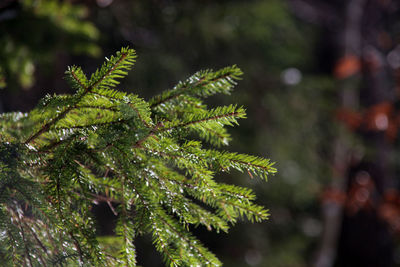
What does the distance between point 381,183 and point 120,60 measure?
3988 millimetres

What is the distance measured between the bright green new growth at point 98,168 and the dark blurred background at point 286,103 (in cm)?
234

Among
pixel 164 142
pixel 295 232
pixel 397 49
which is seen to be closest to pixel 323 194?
pixel 295 232

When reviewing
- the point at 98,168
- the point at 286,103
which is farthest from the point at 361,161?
the point at 98,168

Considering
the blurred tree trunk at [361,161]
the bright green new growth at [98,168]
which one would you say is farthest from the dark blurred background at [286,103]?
the bright green new growth at [98,168]

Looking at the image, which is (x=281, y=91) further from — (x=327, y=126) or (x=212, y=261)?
(x=212, y=261)

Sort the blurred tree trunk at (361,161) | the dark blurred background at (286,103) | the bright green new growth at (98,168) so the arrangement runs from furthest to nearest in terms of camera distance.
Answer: the blurred tree trunk at (361,161) → the dark blurred background at (286,103) → the bright green new growth at (98,168)

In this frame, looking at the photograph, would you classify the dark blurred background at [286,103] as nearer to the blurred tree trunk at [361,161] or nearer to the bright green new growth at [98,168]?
the blurred tree trunk at [361,161]

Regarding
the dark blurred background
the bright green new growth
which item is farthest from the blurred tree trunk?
the bright green new growth

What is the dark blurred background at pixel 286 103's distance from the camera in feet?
11.3

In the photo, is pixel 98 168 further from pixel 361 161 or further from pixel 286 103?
pixel 361 161

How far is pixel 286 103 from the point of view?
388 centimetres

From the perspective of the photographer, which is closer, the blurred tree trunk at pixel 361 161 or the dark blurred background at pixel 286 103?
the dark blurred background at pixel 286 103

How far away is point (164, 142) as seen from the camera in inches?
29.3

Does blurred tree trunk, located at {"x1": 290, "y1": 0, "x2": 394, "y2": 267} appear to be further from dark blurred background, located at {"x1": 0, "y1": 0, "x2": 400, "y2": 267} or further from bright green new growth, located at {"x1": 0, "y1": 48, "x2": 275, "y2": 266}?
bright green new growth, located at {"x1": 0, "y1": 48, "x2": 275, "y2": 266}
